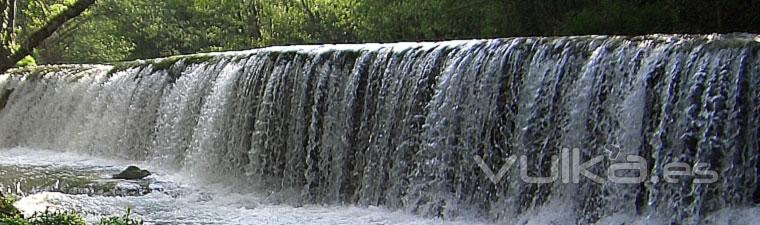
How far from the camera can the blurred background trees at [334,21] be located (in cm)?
1180

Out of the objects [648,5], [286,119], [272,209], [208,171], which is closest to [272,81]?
[286,119]

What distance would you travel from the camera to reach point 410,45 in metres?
8.94

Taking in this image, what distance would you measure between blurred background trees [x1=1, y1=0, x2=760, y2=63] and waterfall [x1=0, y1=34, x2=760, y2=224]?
2.43 metres

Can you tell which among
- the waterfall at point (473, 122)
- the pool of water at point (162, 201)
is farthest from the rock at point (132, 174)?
the waterfall at point (473, 122)

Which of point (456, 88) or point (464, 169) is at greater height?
point (456, 88)

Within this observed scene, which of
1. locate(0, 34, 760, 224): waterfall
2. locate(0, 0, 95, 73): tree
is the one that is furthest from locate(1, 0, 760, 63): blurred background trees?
locate(0, 34, 760, 224): waterfall

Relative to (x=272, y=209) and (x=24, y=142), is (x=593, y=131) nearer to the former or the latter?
(x=272, y=209)

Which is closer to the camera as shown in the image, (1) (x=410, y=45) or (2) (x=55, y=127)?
(1) (x=410, y=45)

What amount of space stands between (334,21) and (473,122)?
43.1ft

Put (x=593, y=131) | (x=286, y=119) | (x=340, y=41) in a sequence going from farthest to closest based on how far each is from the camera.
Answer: (x=340, y=41) < (x=286, y=119) < (x=593, y=131)

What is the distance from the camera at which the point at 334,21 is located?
20.8m

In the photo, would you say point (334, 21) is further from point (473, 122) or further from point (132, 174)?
point (473, 122)

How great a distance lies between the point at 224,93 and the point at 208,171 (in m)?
0.97

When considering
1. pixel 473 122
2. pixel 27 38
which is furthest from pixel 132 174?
pixel 473 122
